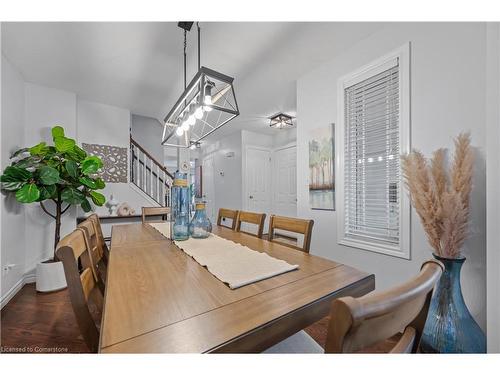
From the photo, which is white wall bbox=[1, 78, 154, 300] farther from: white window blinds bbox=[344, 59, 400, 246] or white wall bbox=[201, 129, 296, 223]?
white window blinds bbox=[344, 59, 400, 246]

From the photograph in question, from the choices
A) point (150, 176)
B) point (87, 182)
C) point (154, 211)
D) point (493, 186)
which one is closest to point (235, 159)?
point (150, 176)

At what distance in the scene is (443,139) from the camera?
1.54 m

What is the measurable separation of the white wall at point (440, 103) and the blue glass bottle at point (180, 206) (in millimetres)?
1574

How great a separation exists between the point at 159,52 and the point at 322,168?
206 centimetres

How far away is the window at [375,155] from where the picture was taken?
1753mm

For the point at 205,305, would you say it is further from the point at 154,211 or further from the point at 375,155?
the point at 154,211

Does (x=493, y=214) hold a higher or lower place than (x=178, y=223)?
higher

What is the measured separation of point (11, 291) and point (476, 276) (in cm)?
412

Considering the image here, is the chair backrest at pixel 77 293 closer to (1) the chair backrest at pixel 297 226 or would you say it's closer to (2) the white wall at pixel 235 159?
(1) the chair backrest at pixel 297 226

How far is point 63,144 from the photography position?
242 cm

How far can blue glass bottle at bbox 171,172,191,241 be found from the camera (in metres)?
1.47
